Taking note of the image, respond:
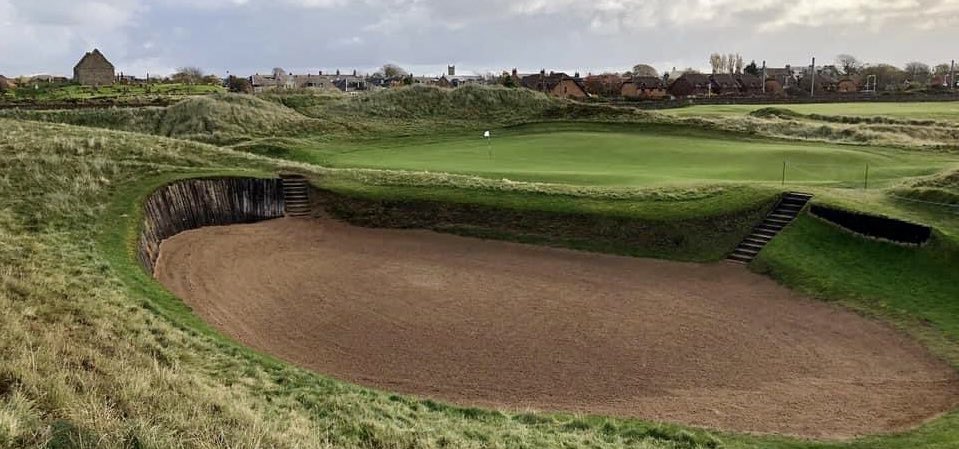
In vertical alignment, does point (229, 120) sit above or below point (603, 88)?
below

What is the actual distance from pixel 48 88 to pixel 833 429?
330ft

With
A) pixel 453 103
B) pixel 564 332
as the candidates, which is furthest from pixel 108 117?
pixel 564 332

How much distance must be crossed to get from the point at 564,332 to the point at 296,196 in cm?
1555

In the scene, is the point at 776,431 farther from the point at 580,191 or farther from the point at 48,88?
the point at 48,88

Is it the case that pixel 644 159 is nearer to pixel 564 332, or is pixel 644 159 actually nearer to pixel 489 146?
pixel 489 146

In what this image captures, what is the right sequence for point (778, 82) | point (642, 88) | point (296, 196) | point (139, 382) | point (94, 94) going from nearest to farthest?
point (139, 382) → point (296, 196) → point (94, 94) → point (642, 88) → point (778, 82)

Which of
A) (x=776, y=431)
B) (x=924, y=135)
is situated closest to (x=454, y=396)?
(x=776, y=431)

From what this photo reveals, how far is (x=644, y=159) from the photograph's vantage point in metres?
40.2

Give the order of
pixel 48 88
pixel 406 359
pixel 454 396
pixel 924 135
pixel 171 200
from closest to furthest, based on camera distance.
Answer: pixel 454 396
pixel 406 359
pixel 171 200
pixel 924 135
pixel 48 88

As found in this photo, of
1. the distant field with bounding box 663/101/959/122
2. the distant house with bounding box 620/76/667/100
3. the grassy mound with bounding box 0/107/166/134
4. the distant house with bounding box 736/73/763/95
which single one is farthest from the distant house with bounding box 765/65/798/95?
the grassy mound with bounding box 0/107/166/134

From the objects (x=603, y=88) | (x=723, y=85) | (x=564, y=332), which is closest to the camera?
(x=564, y=332)

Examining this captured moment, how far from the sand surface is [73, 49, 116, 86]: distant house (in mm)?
110602

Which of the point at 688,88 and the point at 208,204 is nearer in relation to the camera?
the point at 208,204

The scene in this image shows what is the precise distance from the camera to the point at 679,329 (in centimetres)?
1867
